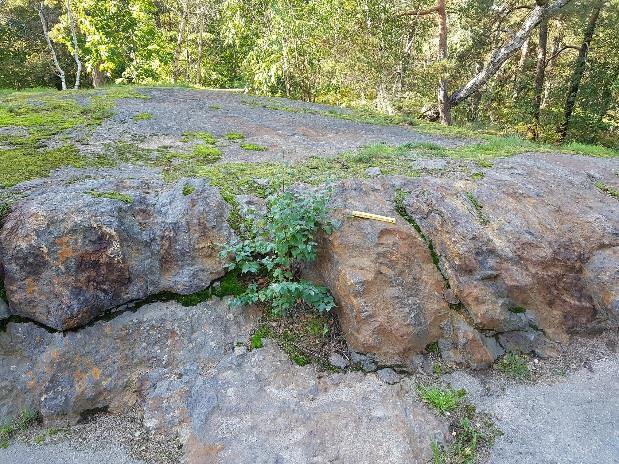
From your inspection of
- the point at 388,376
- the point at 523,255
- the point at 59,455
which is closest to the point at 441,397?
the point at 388,376

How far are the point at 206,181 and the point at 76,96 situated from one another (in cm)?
471

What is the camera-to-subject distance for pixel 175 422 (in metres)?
2.87

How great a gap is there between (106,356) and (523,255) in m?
3.19

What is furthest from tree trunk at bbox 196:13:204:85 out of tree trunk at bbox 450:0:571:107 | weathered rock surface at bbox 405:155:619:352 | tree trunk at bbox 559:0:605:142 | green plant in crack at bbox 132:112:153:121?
weathered rock surface at bbox 405:155:619:352

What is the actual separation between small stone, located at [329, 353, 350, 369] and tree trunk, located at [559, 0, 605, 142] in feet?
34.7

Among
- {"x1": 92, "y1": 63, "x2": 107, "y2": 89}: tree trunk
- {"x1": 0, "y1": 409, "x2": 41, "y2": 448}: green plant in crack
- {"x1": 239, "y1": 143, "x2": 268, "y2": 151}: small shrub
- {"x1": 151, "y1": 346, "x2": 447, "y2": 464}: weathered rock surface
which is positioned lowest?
{"x1": 0, "y1": 409, "x2": 41, "y2": 448}: green plant in crack

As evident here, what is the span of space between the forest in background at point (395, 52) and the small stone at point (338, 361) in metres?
7.40

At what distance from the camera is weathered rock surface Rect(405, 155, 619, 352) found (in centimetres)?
337

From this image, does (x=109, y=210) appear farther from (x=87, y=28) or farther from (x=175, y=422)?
(x=87, y=28)

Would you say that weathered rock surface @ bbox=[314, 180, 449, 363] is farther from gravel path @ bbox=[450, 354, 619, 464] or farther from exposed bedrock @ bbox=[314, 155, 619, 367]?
gravel path @ bbox=[450, 354, 619, 464]

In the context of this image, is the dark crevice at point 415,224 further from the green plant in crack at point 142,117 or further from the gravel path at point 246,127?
the green plant in crack at point 142,117

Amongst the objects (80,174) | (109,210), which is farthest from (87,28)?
(109,210)

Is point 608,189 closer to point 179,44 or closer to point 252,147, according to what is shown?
point 252,147

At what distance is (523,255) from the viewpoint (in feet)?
11.4
